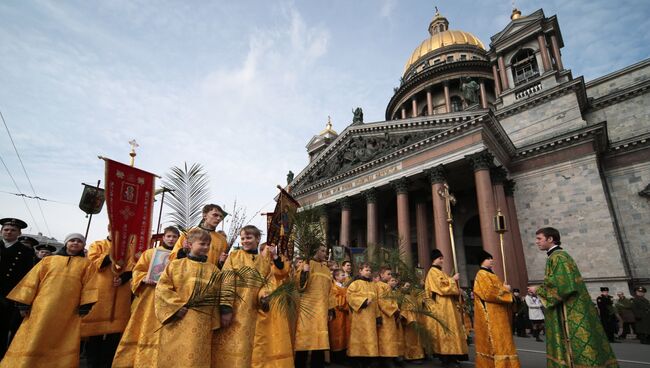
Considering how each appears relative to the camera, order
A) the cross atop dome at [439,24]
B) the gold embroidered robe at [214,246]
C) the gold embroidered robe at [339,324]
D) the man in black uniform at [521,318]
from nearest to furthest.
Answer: the gold embroidered robe at [214,246] → the gold embroidered robe at [339,324] → the man in black uniform at [521,318] → the cross atop dome at [439,24]

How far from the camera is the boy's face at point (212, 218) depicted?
4410 millimetres

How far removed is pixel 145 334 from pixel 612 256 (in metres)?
21.0

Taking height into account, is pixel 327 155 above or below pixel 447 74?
below

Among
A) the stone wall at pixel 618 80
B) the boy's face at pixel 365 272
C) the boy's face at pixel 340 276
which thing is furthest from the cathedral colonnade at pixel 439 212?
the stone wall at pixel 618 80

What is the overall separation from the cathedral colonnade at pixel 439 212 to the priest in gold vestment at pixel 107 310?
304 inches

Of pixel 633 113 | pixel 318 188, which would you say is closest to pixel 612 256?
pixel 633 113

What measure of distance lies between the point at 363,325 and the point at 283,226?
8.85 feet

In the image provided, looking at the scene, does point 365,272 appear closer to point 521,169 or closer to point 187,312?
point 187,312

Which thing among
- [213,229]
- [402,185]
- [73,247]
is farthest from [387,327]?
[402,185]

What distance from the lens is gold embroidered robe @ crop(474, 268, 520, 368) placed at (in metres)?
5.08

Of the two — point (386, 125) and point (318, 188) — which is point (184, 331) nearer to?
point (386, 125)

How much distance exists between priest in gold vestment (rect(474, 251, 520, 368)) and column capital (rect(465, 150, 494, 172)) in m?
13.1

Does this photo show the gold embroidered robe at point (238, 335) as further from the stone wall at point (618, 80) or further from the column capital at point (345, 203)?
the stone wall at point (618, 80)

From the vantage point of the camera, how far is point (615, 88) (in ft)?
75.3
